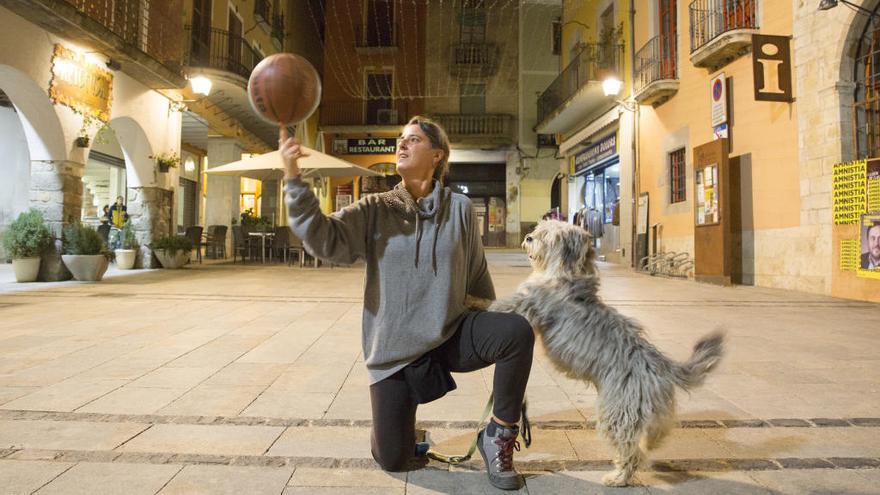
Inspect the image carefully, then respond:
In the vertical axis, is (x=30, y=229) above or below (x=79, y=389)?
above

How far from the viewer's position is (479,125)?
78.1 ft

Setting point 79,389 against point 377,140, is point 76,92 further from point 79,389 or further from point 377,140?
point 377,140

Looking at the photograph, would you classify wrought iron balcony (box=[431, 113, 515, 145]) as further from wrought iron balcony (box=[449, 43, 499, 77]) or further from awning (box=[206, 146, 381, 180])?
awning (box=[206, 146, 381, 180])

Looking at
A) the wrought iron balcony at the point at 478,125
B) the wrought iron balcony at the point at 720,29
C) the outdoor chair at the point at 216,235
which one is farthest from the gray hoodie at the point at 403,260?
the wrought iron balcony at the point at 478,125

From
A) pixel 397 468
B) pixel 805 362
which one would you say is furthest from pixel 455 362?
pixel 805 362

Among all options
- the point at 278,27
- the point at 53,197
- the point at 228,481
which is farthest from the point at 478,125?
the point at 228,481

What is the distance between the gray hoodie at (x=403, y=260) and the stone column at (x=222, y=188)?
15206 mm

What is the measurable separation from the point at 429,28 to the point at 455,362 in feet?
80.4

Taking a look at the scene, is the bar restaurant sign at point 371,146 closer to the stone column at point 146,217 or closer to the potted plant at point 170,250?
the stone column at point 146,217

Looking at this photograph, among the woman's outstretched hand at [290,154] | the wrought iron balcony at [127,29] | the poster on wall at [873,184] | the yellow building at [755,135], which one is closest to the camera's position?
the woman's outstretched hand at [290,154]

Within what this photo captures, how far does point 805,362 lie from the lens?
361 cm

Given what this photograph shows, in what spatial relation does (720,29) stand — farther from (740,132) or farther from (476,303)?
(476,303)

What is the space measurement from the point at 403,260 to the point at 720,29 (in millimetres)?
9852

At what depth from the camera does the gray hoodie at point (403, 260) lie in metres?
1.89
